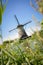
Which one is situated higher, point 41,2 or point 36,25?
point 41,2

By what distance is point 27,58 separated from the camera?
239 centimetres

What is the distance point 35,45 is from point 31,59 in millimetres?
206

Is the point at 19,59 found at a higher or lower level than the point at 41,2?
lower

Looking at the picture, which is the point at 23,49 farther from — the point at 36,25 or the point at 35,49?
the point at 36,25

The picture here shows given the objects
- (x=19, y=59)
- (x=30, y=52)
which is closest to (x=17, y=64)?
(x=19, y=59)

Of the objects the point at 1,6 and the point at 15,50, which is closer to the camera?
the point at 1,6

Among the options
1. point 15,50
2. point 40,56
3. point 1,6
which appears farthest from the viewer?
point 15,50

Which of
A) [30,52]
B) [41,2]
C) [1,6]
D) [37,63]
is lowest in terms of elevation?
[37,63]

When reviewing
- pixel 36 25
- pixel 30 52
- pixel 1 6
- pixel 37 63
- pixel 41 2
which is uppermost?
pixel 1 6

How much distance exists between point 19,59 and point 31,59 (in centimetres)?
15

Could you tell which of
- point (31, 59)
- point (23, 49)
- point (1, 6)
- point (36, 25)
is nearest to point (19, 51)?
point (23, 49)

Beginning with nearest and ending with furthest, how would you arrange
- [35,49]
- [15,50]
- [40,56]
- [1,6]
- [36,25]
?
[1,6] → [36,25] → [40,56] → [35,49] → [15,50]

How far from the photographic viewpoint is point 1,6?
1198mm

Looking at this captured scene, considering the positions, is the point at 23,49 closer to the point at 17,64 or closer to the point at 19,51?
the point at 19,51
